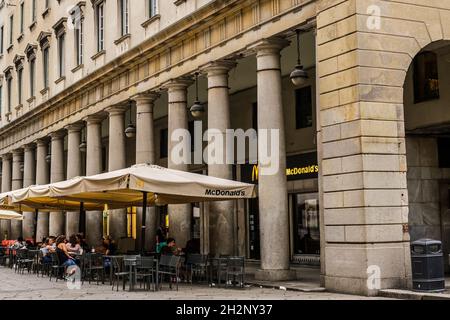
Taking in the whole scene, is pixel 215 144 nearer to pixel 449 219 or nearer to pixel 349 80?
pixel 349 80

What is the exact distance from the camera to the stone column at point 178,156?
816 inches

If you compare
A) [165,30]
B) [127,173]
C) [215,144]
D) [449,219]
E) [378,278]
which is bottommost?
[378,278]

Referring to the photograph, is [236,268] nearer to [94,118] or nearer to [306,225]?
[306,225]

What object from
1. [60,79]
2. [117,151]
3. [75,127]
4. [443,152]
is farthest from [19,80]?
[443,152]

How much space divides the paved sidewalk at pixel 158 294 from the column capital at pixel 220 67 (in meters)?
6.67

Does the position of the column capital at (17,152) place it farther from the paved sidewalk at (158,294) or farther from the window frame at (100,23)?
the paved sidewalk at (158,294)

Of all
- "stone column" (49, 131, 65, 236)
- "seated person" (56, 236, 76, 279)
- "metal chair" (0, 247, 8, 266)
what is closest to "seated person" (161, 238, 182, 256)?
"seated person" (56, 236, 76, 279)

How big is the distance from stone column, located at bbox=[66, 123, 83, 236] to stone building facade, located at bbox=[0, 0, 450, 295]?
0.22 ft

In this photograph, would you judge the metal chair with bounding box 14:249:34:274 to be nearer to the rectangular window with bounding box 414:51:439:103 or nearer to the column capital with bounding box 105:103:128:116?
the column capital with bounding box 105:103:128:116

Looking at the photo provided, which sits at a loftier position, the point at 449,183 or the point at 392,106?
the point at 392,106

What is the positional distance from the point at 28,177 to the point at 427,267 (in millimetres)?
28961

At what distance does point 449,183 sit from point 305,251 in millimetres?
6169

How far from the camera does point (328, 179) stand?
1431cm

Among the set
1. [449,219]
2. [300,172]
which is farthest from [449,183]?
[300,172]
